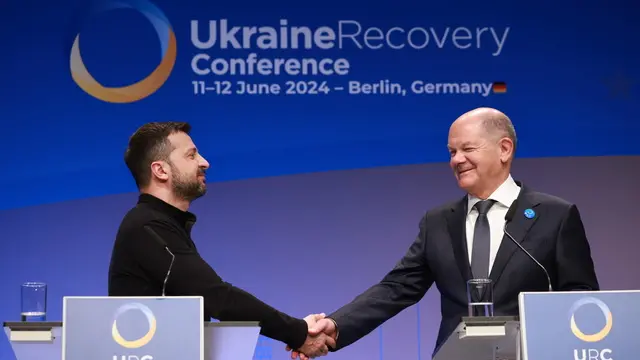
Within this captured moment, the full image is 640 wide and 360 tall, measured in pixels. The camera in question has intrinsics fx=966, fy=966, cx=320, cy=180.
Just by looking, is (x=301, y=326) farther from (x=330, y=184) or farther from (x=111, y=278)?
(x=330, y=184)

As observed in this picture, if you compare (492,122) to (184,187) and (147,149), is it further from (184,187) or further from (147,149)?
(147,149)

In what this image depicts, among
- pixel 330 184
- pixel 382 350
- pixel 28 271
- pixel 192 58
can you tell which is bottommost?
pixel 382 350

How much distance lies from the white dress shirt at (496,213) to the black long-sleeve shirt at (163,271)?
978mm

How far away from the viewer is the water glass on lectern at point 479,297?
3.28 meters

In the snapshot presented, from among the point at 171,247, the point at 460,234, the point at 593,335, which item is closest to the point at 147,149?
the point at 171,247

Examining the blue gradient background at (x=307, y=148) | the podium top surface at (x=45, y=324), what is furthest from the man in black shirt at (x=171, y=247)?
the blue gradient background at (x=307, y=148)

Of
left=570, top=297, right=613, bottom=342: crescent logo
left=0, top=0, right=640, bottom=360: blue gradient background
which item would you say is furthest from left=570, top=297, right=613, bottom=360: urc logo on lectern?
left=0, top=0, right=640, bottom=360: blue gradient background

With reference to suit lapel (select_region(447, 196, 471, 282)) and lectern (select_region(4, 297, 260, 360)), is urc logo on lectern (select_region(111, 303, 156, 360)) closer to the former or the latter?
lectern (select_region(4, 297, 260, 360))

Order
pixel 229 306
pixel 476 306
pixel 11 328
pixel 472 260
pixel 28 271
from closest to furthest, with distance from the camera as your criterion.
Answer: pixel 11 328
pixel 476 306
pixel 229 306
pixel 472 260
pixel 28 271

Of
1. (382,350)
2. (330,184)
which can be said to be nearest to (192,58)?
(330,184)

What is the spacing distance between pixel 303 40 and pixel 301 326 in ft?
7.60

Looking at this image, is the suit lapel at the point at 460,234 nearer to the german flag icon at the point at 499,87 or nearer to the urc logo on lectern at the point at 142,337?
the urc logo on lectern at the point at 142,337

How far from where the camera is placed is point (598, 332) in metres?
2.96

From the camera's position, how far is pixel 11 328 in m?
3.05
